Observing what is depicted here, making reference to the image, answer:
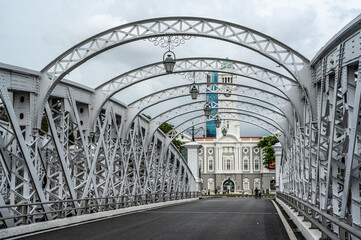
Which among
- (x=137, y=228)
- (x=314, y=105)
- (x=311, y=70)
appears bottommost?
(x=137, y=228)

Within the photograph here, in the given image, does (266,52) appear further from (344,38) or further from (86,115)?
(86,115)

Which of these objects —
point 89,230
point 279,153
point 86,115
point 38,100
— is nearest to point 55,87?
point 38,100

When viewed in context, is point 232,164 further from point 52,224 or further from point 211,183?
point 52,224

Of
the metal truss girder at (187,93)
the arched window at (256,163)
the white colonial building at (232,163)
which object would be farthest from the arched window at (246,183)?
the metal truss girder at (187,93)

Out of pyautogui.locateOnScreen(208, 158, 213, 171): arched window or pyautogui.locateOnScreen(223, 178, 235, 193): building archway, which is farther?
pyautogui.locateOnScreen(208, 158, 213, 171): arched window

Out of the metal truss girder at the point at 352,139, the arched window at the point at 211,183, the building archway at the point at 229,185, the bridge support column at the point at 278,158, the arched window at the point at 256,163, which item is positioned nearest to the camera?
the metal truss girder at the point at 352,139

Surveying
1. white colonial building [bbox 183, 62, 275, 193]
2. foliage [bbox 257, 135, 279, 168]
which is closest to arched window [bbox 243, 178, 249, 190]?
white colonial building [bbox 183, 62, 275, 193]

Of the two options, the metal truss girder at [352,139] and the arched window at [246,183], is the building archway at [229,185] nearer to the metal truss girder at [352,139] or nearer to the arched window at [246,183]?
the arched window at [246,183]

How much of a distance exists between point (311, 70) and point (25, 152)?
9.43 metres

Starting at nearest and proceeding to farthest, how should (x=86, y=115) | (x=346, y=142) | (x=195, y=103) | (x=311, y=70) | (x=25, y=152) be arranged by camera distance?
(x=346, y=142) < (x=25, y=152) < (x=311, y=70) < (x=86, y=115) < (x=195, y=103)

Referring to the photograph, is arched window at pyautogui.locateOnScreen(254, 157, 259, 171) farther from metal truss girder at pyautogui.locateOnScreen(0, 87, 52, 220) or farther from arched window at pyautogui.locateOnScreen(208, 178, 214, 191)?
metal truss girder at pyautogui.locateOnScreen(0, 87, 52, 220)

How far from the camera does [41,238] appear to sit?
1155 cm

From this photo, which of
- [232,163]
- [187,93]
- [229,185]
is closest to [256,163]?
[232,163]

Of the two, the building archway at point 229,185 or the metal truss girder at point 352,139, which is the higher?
the metal truss girder at point 352,139
